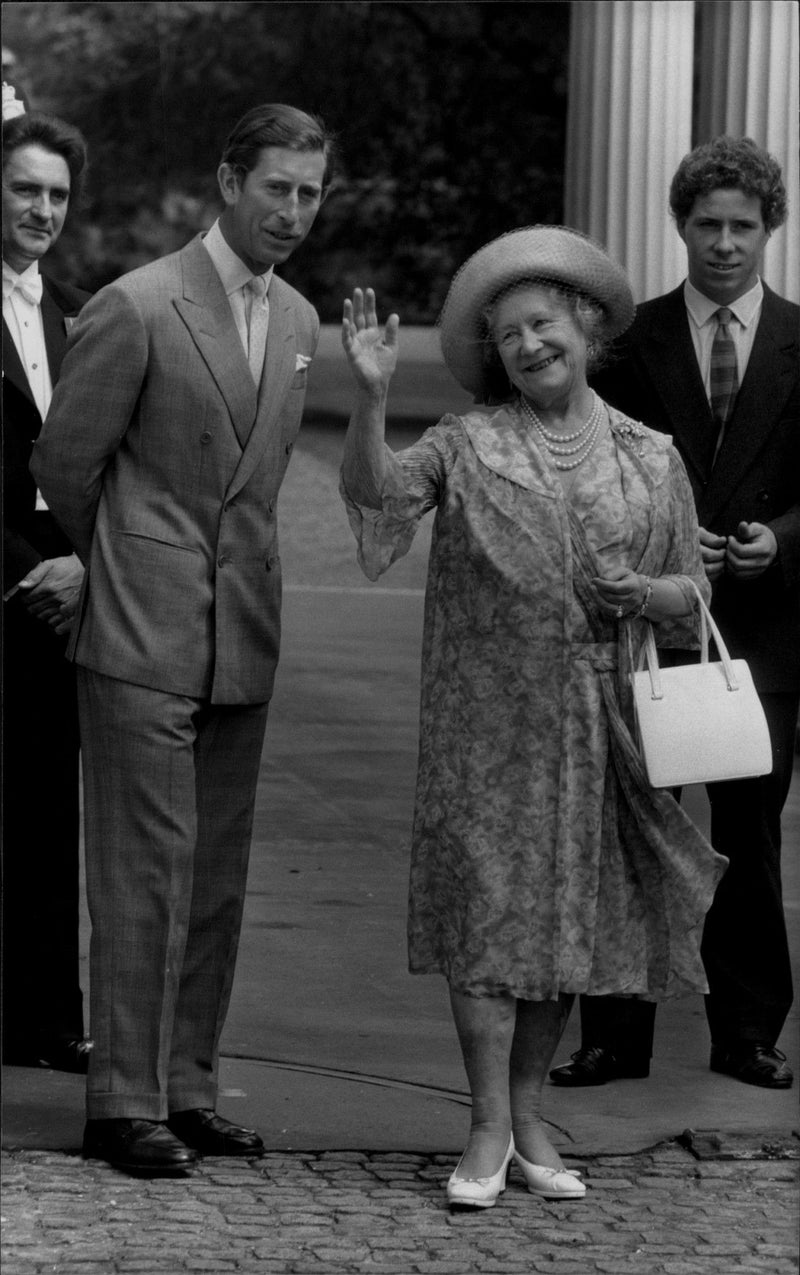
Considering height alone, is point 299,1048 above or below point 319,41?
below

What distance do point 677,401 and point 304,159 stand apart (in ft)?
3.66

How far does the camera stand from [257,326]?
14.8 feet

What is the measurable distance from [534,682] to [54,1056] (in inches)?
60.4

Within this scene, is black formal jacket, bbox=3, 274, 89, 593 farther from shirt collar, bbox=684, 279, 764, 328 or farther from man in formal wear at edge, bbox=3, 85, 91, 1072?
shirt collar, bbox=684, 279, 764, 328

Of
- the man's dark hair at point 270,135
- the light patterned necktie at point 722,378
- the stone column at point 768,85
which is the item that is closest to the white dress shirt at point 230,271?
the man's dark hair at point 270,135

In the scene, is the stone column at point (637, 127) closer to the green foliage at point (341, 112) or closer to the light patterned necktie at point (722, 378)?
the light patterned necktie at point (722, 378)

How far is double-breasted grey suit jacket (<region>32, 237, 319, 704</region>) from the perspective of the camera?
4316mm

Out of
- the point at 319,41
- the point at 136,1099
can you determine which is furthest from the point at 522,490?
the point at 319,41

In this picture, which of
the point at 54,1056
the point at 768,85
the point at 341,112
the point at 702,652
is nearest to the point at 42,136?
the point at 702,652

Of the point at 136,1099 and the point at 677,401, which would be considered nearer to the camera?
the point at 136,1099

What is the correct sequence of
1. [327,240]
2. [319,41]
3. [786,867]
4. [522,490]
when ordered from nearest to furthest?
[522,490] → [786,867] → [319,41] → [327,240]

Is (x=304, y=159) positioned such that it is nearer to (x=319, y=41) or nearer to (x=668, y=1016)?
(x=668, y=1016)

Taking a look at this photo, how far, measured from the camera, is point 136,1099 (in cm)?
439

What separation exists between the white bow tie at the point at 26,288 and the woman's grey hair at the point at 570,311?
1.06 m
